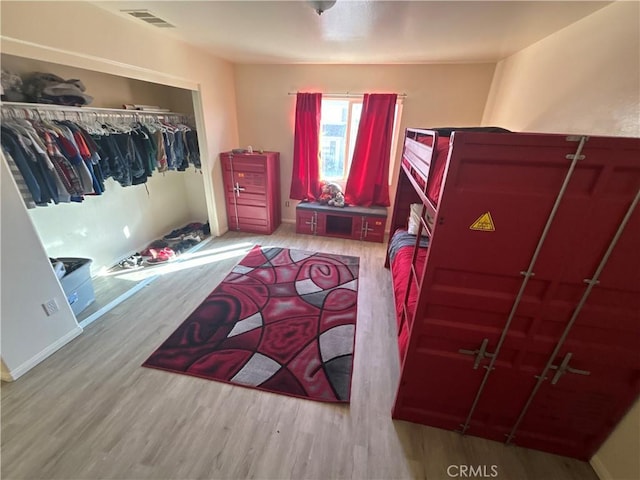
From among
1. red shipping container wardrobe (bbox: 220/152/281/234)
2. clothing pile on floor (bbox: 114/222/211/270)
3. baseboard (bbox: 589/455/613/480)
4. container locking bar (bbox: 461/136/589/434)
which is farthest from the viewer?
red shipping container wardrobe (bbox: 220/152/281/234)

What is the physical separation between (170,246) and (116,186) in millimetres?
939

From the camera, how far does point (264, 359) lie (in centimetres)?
202

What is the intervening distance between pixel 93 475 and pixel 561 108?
12.1 feet

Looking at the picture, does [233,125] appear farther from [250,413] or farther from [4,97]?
[250,413]

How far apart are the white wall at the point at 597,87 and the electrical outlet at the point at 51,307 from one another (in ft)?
11.7

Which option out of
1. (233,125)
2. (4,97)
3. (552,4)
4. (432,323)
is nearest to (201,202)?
(233,125)

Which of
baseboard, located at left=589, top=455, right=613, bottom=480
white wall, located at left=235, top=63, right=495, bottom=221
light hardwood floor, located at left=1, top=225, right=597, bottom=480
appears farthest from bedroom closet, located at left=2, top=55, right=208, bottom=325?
baseboard, located at left=589, top=455, right=613, bottom=480

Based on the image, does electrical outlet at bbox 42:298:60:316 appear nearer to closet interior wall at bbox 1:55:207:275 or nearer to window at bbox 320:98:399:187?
closet interior wall at bbox 1:55:207:275

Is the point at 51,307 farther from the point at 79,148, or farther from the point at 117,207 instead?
the point at 117,207

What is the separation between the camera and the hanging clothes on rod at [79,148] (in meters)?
1.87

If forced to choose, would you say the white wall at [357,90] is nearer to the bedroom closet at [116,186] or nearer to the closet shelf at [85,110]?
the bedroom closet at [116,186]

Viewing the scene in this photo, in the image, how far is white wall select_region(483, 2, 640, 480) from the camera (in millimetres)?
1357

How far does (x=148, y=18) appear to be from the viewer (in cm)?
217

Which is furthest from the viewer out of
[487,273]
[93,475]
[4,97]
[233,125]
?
[233,125]
